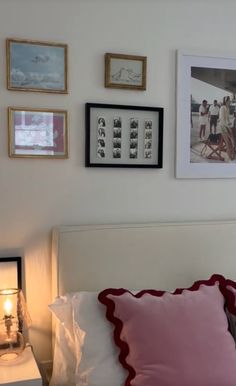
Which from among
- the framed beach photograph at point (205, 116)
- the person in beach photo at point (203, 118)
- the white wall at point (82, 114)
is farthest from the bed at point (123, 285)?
the person in beach photo at point (203, 118)

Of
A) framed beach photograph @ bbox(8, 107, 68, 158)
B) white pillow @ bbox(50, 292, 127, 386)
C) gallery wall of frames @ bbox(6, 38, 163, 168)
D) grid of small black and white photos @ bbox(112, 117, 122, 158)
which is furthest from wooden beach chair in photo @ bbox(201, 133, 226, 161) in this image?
white pillow @ bbox(50, 292, 127, 386)

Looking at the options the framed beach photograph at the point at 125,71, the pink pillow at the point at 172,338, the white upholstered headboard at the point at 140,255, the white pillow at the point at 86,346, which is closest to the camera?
the pink pillow at the point at 172,338

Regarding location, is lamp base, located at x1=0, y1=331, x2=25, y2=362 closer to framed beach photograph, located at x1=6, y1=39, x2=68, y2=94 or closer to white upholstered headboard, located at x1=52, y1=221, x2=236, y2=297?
white upholstered headboard, located at x1=52, y1=221, x2=236, y2=297

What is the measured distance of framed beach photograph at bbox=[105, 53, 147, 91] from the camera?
2264mm

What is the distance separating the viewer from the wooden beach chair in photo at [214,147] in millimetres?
2473

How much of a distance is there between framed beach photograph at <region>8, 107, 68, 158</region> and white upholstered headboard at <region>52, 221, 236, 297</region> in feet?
1.26

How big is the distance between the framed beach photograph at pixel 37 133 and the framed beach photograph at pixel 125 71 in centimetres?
30

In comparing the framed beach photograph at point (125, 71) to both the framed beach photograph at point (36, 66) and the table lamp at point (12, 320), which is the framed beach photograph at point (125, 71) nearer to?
the framed beach photograph at point (36, 66)

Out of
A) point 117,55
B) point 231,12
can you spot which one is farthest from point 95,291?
point 231,12

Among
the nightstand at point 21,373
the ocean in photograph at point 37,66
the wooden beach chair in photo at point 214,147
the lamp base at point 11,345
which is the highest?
the ocean in photograph at point 37,66

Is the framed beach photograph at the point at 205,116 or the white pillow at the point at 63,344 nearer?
the white pillow at the point at 63,344

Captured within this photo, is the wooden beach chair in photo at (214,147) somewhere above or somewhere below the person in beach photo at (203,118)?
below

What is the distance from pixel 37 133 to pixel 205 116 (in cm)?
91

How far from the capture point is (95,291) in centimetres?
213
